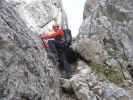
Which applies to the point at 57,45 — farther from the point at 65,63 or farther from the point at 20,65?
the point at 20,65

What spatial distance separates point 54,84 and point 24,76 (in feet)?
8.31

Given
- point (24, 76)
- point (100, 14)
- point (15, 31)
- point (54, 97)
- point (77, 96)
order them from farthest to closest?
point (100, 14)
point (77, 96)
point (54, 97)
point (15, 31)
point (24, 76)

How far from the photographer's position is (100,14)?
21.9 m

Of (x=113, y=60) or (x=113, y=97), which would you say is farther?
(x=113, y=60)

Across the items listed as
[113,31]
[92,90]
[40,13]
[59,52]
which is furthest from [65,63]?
[40,13]

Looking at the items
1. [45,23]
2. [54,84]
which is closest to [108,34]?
[54,84]

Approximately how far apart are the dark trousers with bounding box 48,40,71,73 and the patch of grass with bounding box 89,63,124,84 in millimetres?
1429

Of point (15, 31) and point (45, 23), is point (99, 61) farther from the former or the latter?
point (45, 23)

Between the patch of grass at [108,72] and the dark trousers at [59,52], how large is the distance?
1.43m

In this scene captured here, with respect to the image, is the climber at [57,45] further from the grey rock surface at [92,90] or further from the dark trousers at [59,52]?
the grey rock surface at [92,90]

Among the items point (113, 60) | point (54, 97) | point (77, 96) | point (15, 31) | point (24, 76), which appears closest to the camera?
point (24, 76)

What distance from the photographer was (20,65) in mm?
10211

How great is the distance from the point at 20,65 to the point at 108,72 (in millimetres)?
8553

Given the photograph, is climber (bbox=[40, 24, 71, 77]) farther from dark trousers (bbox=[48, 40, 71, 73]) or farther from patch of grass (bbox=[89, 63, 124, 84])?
patch of grass (bbox=[89, 63, 124, 84])
